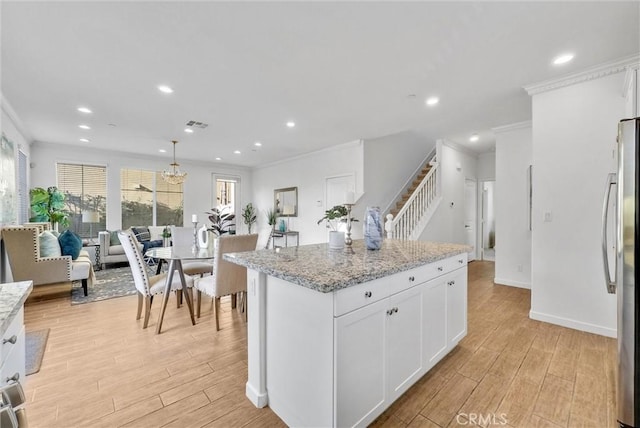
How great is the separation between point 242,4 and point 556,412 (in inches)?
130

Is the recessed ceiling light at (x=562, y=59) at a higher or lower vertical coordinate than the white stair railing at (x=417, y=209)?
higher

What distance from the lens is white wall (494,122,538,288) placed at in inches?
168

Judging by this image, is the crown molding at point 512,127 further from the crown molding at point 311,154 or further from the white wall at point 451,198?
the crown molding at point 311,154

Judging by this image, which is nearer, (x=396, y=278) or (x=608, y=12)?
(x=396, y=278)

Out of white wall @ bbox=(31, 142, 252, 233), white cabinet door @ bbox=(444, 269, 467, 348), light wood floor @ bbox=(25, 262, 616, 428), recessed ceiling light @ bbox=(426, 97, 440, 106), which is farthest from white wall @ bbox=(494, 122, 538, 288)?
white wall @ bbox=(31, 142, 252, 233)

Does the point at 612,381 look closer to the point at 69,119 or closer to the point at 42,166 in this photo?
the point at 69,119

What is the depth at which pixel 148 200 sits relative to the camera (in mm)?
7031

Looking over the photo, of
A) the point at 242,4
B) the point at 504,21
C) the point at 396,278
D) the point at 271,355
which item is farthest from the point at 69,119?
the point at 504,21

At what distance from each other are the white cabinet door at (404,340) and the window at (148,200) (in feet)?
23.6

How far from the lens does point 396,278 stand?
5.40ft

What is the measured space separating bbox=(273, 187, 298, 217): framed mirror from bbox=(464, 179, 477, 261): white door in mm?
4117

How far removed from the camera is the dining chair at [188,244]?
11.8ft

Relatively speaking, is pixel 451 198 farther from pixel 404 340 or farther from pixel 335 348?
pixel 335 348

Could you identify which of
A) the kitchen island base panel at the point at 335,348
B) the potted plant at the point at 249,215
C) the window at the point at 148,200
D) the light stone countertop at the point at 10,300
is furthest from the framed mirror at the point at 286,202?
the light stone countertop at the point at 10,300
